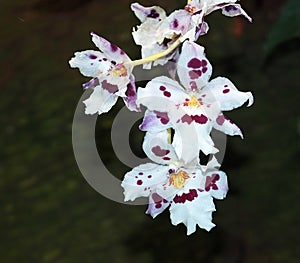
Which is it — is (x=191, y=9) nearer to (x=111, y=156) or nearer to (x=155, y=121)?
(x=155, y=121)

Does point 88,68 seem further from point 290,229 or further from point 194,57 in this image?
point 290,229

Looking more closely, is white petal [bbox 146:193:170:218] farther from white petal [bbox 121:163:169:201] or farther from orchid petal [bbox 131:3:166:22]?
orchid petal [bbox 131:3:166:22]

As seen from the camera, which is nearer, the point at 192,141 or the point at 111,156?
the point at 192,141

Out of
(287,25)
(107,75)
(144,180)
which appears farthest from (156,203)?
(287,25)

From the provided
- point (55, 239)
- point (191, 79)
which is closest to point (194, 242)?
point (55, 239)

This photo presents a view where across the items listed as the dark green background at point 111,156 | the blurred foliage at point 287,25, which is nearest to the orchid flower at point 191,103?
the blurred foliage at point 287,25

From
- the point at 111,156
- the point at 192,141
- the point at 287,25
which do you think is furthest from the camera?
the point at 111,156

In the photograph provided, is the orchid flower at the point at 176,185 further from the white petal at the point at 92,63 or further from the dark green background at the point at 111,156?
the dark green background at the point at 111,156
